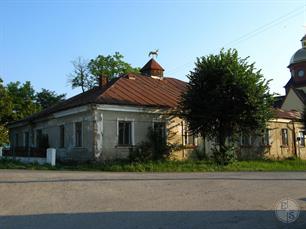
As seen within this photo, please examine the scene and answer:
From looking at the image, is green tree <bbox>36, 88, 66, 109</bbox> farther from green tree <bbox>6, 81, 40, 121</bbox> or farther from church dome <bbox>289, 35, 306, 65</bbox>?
church dome <bbox>289, 35, 306, 65</bbox>

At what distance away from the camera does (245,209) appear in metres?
9.62

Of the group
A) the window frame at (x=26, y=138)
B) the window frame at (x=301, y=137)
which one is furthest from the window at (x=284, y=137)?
the window frame at (x=26, y=138)

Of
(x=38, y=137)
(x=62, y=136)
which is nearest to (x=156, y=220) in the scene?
(x=62, y=136)

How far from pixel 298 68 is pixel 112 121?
43.9 metres

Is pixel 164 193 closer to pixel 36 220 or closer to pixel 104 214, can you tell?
pixel 104 214

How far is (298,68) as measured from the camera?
6088 cm

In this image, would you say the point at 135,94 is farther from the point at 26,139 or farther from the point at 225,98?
the point at 26,139

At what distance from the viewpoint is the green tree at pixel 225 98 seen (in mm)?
23016

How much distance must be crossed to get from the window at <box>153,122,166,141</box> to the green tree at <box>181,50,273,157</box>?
1906 millimetres

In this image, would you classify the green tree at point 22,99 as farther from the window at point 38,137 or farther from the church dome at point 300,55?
the church dome at point 300,55

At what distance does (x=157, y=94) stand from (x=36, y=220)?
66.7ft

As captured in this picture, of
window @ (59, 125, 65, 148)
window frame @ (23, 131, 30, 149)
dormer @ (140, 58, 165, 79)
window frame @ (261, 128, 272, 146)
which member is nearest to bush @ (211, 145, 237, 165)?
window frame @ (261, 128, 272, 146)

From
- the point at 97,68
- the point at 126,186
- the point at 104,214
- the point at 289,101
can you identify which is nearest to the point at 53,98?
the point at 97,68

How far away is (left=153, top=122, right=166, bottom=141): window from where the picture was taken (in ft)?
83.8
